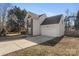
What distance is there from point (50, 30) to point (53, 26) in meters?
0.11

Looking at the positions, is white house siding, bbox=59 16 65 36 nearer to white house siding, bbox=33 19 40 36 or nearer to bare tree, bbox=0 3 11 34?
white house siding, bbox=33 19 40 36

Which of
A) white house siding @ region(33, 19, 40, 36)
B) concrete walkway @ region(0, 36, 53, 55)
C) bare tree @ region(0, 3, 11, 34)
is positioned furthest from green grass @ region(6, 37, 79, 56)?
bare tree @ region(0, 3, 11, 34)

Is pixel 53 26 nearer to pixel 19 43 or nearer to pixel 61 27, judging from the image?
pixel 61 27

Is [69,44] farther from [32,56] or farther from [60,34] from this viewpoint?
[32,56]

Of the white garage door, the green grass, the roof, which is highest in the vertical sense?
the roof

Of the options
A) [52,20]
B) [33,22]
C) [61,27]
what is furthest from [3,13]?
[61,27]

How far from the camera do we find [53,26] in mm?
3902

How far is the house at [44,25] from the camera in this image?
12.6 ft

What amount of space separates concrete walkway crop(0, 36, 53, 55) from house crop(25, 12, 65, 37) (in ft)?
0.35

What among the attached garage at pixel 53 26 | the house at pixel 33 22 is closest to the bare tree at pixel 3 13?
the house at pixel 33 22

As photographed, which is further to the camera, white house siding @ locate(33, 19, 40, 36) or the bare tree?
white house siding @ locate(33, 19, 40, 36)

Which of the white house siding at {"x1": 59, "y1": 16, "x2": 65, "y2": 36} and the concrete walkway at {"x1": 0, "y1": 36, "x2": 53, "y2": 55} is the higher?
the white house siding at {"x1": 59, "y1": 16, "x2": 65, "y2": 36}

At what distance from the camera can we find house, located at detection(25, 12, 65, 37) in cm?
386

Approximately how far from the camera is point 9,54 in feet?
12.1
